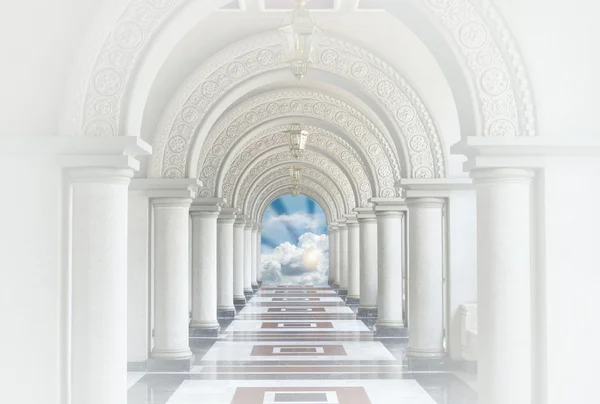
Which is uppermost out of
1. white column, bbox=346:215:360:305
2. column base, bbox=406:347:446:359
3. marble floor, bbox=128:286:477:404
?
white column, bbox=346:215:360:305

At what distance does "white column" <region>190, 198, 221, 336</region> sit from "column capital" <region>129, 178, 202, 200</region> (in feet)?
12.2

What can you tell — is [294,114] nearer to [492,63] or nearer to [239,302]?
[239,302]

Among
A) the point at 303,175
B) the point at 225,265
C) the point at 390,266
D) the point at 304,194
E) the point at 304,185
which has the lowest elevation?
the point at 225,265

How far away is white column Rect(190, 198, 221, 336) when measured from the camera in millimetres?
16297

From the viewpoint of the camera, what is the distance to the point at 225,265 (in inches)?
821

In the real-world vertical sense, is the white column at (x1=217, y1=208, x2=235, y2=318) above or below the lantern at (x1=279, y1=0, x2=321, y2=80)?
below

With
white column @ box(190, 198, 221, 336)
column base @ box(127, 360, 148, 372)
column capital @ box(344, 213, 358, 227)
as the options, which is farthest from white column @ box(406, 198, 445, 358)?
column capital @ box(344, 213, 358, 227)

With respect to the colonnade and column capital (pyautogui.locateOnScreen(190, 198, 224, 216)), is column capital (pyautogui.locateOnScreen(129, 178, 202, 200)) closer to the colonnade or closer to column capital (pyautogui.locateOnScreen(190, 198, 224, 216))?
the colonnade

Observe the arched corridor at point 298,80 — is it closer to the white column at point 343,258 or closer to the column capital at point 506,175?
the column capital at point 506,175

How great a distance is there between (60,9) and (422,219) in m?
7.74

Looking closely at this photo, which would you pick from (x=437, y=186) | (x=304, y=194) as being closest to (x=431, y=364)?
(x=437, y=186)

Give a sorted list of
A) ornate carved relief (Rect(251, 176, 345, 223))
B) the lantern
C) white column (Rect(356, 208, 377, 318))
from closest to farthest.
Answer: the lantern < white column (Rect(356, 208, 377, 318)) < ornate carved relief (Rect(251, 176, 345, 223))

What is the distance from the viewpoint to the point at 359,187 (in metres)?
22.7

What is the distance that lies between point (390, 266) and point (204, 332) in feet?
14.3
